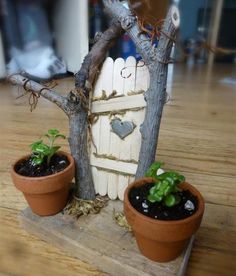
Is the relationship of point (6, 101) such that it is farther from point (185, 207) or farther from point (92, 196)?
point (185, 207)

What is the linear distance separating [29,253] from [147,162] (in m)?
0.28

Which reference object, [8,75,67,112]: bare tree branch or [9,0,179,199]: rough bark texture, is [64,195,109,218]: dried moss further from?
[8,75,67,112]: bare tree branch

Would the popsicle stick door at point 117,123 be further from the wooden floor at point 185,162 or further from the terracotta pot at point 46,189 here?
the wooden floor at point 185,162

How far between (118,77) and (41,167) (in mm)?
229

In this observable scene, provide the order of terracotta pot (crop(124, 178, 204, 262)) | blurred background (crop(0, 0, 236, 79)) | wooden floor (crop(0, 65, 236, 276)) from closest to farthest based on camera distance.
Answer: terracotta pot (crop(124, 178, 204, 262)) → wooden floor (crop(0, 65, 236, 276)) → blurred background (crop(0, 0, 236, 79))

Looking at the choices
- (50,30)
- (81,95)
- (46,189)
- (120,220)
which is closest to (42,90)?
(81,95)

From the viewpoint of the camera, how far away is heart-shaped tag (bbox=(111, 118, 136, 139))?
1.82 feet

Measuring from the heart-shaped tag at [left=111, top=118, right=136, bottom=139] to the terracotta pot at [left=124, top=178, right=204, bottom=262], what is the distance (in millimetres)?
141

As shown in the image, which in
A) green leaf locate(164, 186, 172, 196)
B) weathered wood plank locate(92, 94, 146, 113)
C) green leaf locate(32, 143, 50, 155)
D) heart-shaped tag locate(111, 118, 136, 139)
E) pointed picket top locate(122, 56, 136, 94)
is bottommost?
green leaf locate(32, 143, 50, 155)

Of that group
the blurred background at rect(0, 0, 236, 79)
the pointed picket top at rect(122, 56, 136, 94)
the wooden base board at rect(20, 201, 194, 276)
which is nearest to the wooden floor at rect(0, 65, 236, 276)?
the wooden base board at rect(20, 201, 194, 276)

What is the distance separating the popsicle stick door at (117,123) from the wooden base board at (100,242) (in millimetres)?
66

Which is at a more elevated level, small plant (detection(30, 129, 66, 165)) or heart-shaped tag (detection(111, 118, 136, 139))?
heart-shaped tag (detection(111, 118, 136, 139))

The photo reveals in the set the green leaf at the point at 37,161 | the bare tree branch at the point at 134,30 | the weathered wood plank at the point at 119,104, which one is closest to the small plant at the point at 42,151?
the green leaf at the point at 37,161

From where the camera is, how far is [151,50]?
0.45 metres
